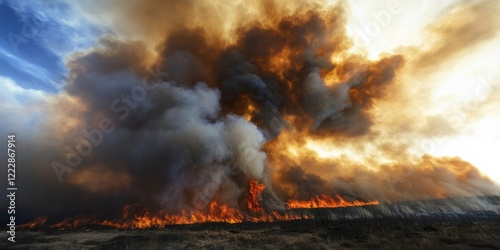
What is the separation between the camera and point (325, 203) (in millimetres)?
75312

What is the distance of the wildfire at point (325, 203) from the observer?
239ft

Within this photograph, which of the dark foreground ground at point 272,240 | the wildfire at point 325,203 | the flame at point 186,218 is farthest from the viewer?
the wildfire at point 325,203

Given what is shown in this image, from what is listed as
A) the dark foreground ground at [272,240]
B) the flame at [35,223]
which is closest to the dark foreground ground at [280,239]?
the dark foreground ground at [272,240]

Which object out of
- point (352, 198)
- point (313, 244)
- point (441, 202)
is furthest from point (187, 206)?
point (441, 202)

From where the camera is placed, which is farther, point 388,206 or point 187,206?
point 388,206

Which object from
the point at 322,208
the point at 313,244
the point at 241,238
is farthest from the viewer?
the point at 322,208

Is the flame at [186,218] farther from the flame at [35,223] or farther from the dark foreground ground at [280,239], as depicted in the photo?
the dark foreground ground at [280,239]

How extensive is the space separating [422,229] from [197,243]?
35140 mm

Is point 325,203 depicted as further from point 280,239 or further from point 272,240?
point 272,240

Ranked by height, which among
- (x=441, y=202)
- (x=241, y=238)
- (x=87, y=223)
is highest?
(x=87, y=223)

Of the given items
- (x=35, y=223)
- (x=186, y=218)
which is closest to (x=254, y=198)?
(x=186, y=218)

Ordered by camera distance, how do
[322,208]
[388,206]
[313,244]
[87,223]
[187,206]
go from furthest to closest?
[388,206] → [322,208] → [187,206] → [87,223] → [313,244]

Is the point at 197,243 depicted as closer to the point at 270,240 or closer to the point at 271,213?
the point at 270,240

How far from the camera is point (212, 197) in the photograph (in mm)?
62094
